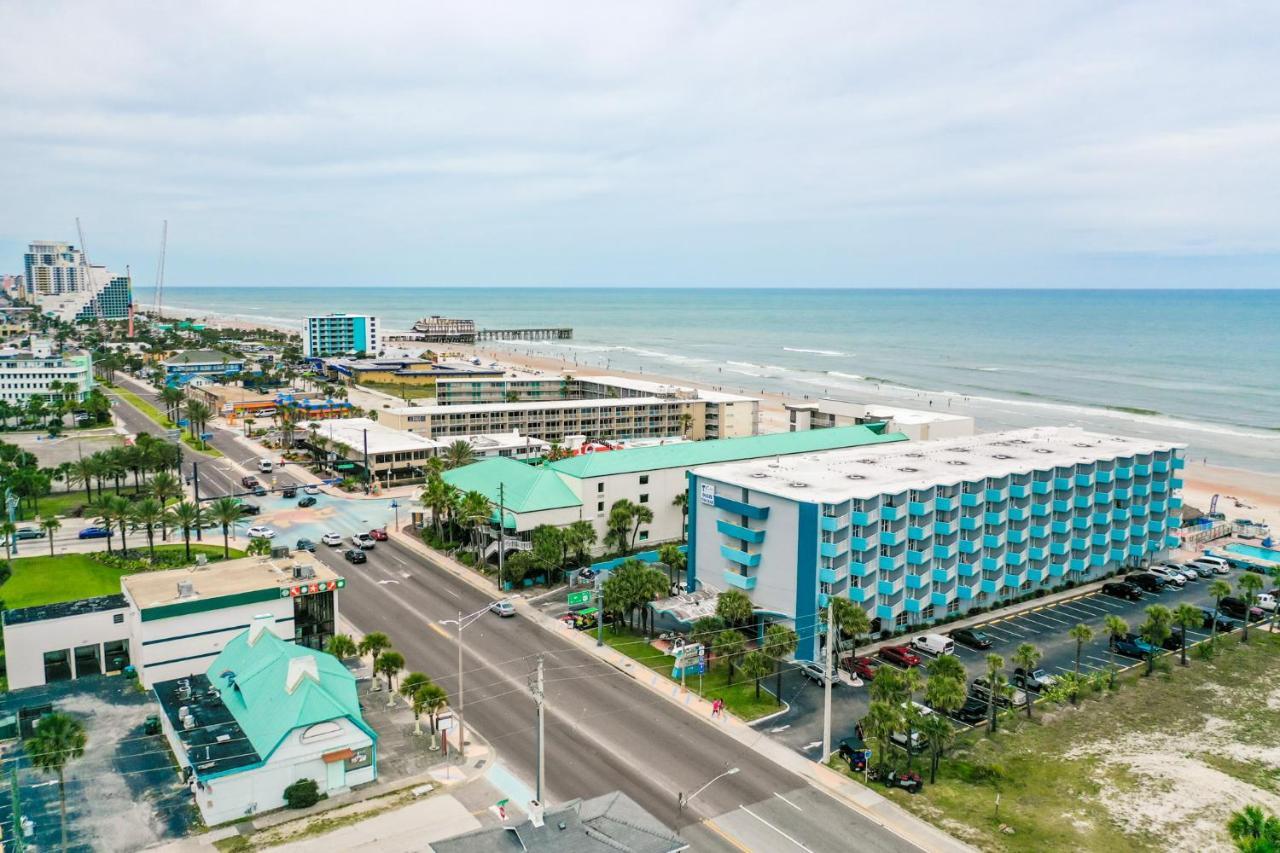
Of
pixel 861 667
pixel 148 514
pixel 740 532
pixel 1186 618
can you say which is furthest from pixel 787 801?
pixel 148 514

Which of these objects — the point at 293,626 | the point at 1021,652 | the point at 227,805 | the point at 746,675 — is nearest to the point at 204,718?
the point at 227,805

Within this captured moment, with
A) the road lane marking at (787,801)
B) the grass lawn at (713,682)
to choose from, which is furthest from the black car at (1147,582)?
the road lane marking at (787,801)

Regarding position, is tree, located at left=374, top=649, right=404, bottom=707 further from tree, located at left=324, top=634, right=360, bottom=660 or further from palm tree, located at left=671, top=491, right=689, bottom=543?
palm tree, located at left=671, top=491, right=689, bottom=543

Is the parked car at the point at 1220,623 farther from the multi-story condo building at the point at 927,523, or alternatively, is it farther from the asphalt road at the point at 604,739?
the asphalt road at the point at 604,739

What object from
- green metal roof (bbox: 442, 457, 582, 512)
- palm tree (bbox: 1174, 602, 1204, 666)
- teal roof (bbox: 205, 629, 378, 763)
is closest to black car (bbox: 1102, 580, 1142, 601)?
palm tree (bbox: 1174, 602, 1204, 666)

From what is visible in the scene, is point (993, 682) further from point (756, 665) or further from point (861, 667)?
point (756, 665)
